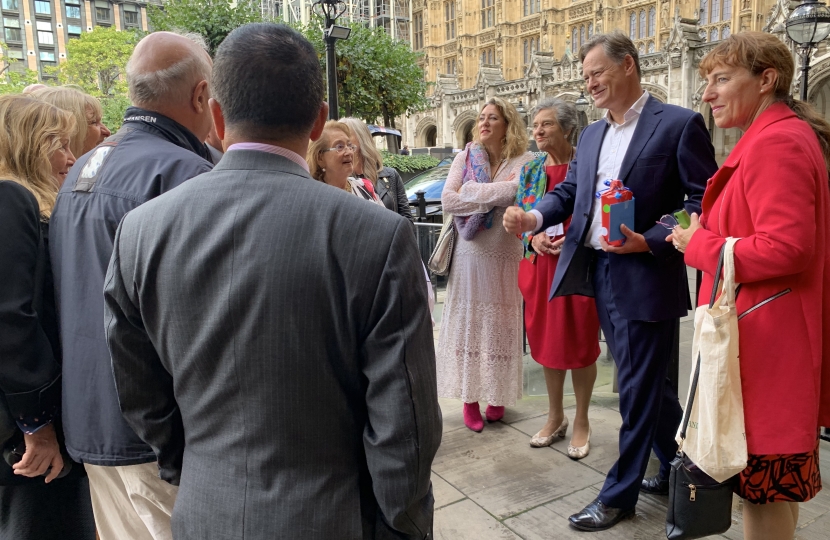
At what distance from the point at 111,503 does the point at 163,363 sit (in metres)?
0.83

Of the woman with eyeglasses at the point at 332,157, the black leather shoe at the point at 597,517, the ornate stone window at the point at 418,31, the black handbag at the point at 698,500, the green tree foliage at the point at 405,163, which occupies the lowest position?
the black leather shoe at the point at 597,517

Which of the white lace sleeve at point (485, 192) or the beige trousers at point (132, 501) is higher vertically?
the white lace sleeve at point (485, 192)

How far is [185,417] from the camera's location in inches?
56.0

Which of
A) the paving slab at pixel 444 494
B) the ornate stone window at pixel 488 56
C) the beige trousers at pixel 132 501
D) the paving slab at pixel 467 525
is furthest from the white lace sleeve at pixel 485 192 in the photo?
the ornate stone window at pixel 488 56

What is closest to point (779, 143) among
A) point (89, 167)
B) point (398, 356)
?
point (398, 356)

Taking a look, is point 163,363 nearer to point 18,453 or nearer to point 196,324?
point 196,324

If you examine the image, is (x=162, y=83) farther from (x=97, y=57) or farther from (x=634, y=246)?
(x=97, y=57)

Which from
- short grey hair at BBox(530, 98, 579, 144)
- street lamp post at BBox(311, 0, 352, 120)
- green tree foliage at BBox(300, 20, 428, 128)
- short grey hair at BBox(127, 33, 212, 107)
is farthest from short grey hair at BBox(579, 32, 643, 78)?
green tree foliage at BBox(300, 20, 428, 128)

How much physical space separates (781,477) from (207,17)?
17.8 meters

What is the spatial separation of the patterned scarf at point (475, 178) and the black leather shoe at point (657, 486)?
5.57 ft

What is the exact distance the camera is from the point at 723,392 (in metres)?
2.04

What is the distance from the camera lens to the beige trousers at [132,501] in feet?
6.06

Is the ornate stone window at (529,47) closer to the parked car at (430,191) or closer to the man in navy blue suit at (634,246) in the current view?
the parked car at (430,191)

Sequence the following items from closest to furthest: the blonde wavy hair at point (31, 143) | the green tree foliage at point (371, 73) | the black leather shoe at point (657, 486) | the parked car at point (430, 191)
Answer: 1. the blonde wavy hair at point (31, 143)
2. the black leather shoe at point (657, 486)
3. the parked car at point (430, 191)
4. the green tree foliage at point (371, 73)
